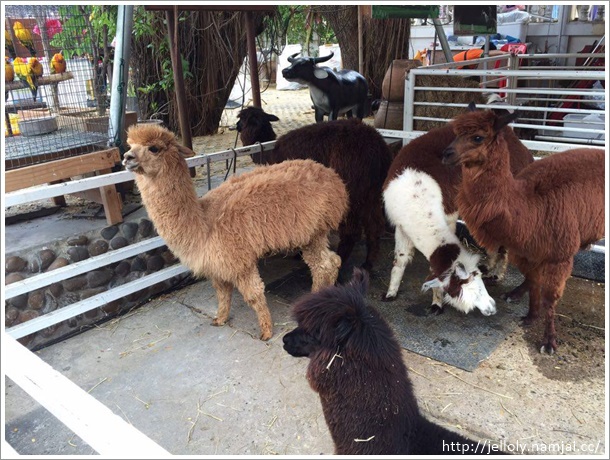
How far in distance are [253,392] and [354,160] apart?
2166 millimetres

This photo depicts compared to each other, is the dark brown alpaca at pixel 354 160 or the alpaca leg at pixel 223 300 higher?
the dark brown alpaca at pixel 354 160

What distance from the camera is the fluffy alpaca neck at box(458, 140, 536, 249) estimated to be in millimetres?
2781

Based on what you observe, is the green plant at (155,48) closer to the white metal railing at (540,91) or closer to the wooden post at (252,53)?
the wooden post at (252,53)

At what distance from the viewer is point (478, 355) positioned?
311 centimetres

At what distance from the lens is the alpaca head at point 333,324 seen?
6.04 feet

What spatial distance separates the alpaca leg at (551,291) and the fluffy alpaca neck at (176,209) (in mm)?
2246

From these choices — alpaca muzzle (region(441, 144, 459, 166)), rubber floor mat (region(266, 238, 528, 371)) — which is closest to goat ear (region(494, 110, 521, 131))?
alpaca muzzle (region(441, 144, 459, 166))

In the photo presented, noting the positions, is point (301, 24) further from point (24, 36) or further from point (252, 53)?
point (24, 36)

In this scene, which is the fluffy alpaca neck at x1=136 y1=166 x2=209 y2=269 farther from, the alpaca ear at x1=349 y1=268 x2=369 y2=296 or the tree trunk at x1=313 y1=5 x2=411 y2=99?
the tree trunk at x1=313 y1=5 x2=411 y2=99

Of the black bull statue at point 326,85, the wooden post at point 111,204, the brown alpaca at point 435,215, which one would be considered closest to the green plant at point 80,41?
the wooden post at point 111,204

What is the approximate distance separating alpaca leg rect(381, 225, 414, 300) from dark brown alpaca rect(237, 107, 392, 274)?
472mm

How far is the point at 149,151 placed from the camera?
117 inches

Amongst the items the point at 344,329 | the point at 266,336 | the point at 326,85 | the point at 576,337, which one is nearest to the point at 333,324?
the point at 344,329

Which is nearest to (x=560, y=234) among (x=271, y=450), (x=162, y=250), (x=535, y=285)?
(x=535, y=285)
